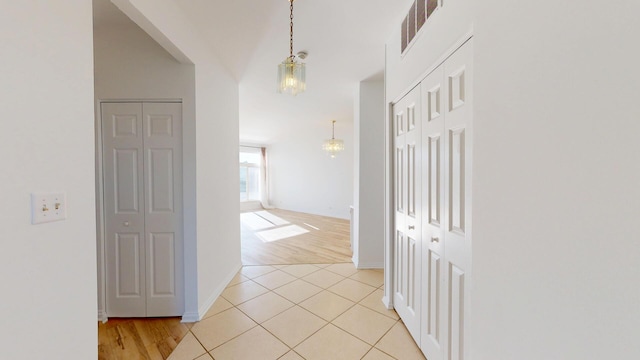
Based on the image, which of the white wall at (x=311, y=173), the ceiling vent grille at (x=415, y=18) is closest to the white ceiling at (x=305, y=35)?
the ceiling vent grille at (x=415, y=18)

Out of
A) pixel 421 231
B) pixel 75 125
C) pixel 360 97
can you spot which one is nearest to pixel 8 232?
pixel 75 125

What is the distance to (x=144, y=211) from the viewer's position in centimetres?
212

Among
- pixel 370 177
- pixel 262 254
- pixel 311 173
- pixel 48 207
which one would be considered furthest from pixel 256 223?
pixel 48 207

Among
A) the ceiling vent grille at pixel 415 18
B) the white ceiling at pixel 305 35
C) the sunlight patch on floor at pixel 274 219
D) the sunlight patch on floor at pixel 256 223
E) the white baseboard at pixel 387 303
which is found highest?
the white ceiling at pixel 305 35

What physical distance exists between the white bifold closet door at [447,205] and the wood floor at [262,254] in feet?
6.41

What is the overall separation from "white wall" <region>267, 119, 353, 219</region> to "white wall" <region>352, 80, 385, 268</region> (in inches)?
126

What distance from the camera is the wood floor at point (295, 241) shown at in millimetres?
3678

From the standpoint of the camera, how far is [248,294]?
257 centimetres

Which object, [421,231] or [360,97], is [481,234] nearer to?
[421,231]

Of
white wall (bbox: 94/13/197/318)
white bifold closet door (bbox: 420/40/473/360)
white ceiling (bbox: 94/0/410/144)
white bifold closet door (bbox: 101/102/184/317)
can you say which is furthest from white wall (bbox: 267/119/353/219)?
white bifold closet door (bbox: 420/40/473/360)

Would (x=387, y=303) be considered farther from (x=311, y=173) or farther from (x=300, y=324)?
(x=311, y=173)

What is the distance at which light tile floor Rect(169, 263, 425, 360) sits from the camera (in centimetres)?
171

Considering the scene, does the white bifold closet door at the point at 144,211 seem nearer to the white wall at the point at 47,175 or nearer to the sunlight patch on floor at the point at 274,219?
the white wall at the point at 47,175

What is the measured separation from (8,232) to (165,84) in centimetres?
174
